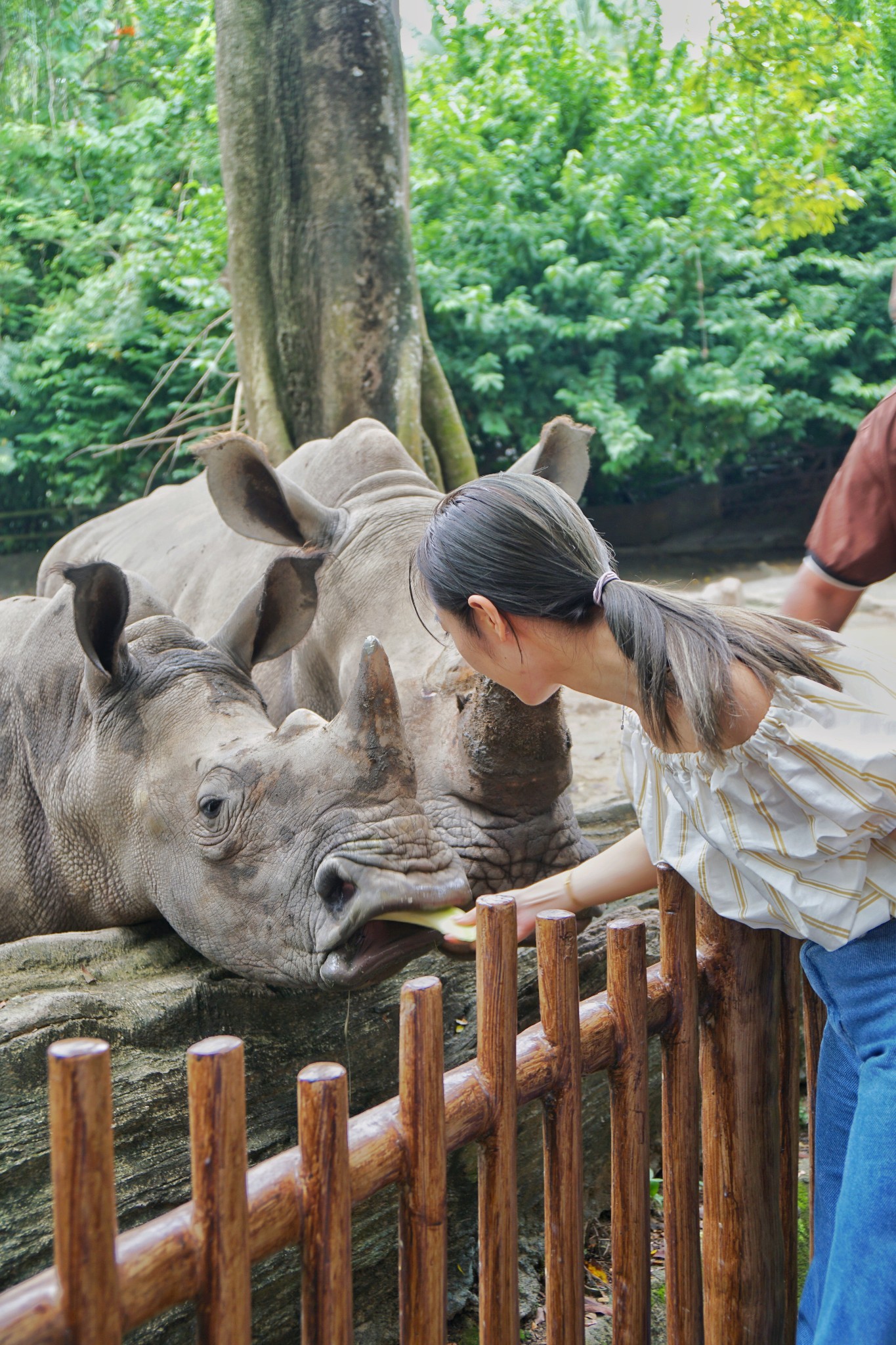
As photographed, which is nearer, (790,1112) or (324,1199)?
(324,1199)

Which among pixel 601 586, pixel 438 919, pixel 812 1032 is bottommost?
pixel 812 1032

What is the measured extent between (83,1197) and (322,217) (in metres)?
5.92

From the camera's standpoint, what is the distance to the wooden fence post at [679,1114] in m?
2.41

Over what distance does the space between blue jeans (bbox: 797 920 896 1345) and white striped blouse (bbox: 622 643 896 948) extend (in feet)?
0.28

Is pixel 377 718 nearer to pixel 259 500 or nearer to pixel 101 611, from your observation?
pixel 101 611

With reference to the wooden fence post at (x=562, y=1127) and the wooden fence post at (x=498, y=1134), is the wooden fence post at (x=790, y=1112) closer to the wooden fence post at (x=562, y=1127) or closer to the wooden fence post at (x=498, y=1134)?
the wooden fence post at (x=562, y=1127)

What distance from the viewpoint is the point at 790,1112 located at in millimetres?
2807

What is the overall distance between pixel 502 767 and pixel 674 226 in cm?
1209

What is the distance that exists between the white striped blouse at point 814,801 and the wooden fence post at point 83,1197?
3.84 feet

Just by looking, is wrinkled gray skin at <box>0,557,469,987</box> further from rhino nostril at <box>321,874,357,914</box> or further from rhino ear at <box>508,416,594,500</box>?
rhino ear at <box>508,416,594,500</box>

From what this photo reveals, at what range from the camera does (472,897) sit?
3008 mm

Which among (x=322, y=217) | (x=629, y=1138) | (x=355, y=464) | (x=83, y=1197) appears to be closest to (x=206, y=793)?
(x=629, y=1138)

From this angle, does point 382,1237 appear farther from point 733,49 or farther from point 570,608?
point 733,49

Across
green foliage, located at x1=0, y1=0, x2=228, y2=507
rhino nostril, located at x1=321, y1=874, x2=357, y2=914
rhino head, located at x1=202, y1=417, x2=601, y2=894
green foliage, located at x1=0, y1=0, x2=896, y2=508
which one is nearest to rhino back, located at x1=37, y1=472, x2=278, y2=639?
rhino head, located at x1=202, y1=417, x2=601, y2=894
